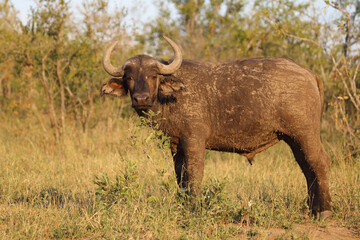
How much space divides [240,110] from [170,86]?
0.92 metres

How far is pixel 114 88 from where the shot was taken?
16.9 feet

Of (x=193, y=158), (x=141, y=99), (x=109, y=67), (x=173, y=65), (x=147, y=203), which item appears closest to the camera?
(x=141, y=99)

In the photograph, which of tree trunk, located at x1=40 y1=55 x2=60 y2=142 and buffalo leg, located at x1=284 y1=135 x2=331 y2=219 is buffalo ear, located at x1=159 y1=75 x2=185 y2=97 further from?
tree trunk, located at x1=40 y1=55 x2=60 y2=142

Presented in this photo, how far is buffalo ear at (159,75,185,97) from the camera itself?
15.9ft

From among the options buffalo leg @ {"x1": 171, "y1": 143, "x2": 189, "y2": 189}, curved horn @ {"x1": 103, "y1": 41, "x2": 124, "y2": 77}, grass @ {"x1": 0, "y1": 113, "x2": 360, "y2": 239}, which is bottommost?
grass @ {"x1": 0, "y1": 113, "x2": 360, "y2": 239}

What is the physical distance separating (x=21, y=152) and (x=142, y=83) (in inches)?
169

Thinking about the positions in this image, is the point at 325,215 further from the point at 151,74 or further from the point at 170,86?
the point at 151,74

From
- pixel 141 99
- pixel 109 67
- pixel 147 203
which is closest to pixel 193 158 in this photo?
pixel 147 203

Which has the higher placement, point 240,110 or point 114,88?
point 114,88

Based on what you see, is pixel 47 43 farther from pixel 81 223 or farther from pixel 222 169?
pixel 81 223

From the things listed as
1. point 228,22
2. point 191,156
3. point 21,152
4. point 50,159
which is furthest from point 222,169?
point 228,22

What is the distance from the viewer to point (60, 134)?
9.05 m

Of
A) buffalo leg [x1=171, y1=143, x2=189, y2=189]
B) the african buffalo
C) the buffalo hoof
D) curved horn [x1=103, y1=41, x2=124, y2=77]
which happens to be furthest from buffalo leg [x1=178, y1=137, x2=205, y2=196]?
the buffalo hoof

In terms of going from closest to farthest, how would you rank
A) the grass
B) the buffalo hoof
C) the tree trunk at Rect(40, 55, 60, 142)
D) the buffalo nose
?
the grass < the buffalo nose < the buffalo hoof < the tree trunk at Rect(40, 55, 60, 142)
